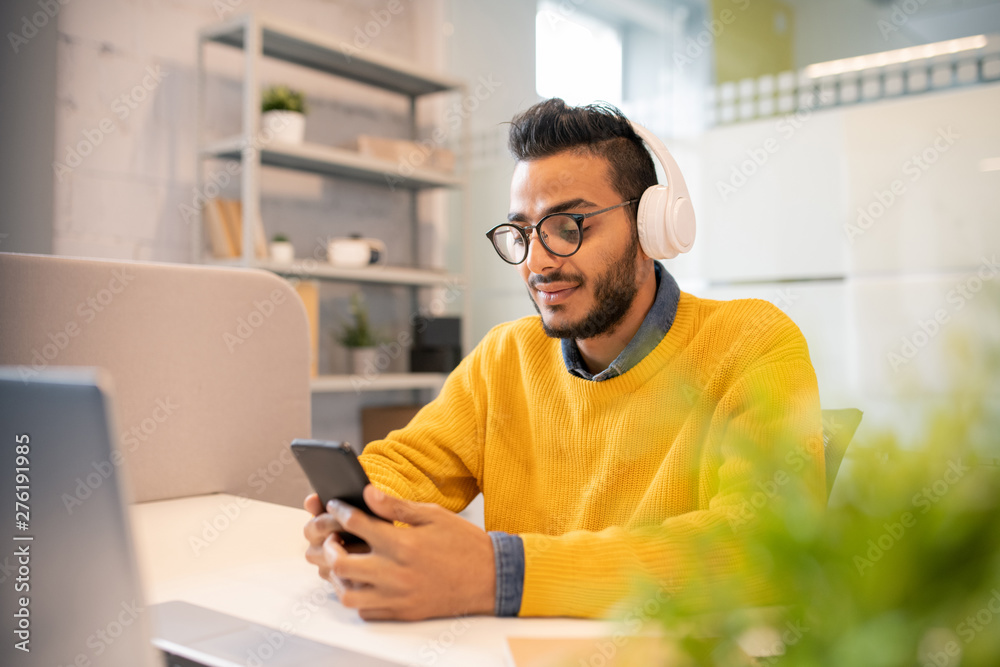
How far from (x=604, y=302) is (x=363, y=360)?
6.53 feet

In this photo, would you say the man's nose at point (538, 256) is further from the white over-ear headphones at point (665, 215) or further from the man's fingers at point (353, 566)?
the man's fingers at point (353, 566)

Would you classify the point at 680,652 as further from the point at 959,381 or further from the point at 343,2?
the point at 343,2

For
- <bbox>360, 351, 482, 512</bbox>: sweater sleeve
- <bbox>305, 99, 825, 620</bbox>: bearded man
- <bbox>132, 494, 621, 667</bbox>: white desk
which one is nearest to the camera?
<bbox>132, 494, 621, 667</bbox>: white desk

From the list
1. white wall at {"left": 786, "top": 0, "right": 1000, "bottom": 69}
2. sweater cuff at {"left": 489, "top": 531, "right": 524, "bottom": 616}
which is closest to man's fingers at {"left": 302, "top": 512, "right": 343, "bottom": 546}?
sweater cuff at {"left": 489, "top": 531, "right": 524, "bottom": 616}

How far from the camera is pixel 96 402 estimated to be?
390mm

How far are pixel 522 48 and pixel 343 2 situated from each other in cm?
84

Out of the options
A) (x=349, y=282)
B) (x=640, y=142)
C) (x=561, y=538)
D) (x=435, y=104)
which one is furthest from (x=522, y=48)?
(x=561, y=538)

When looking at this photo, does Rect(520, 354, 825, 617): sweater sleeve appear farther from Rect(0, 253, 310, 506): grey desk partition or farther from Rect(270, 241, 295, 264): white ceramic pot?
Rect(270, 241, 295, 264): white ceramic pot

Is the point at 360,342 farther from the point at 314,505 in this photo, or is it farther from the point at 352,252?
the point at 314,505

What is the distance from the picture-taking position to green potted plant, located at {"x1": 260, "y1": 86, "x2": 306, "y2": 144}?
2.68 metres

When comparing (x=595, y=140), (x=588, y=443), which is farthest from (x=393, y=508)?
(x=595, y=140)

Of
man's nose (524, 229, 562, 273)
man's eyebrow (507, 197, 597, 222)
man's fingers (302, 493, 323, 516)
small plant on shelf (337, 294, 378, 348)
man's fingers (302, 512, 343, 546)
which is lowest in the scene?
man's fingers (302, 512, 343, 546)

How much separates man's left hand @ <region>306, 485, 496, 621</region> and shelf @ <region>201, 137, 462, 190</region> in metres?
2.15

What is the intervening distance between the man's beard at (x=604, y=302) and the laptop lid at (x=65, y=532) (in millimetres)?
821
